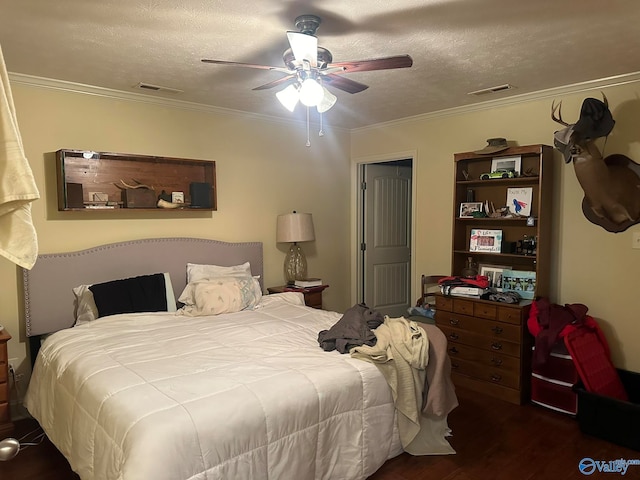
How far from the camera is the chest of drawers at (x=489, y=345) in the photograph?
11.2ft

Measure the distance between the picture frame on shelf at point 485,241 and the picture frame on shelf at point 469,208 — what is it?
17 centimetres

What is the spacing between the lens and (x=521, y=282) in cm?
370

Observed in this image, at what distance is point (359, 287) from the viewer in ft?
17.4

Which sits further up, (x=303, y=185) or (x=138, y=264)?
(x=303, y=185)

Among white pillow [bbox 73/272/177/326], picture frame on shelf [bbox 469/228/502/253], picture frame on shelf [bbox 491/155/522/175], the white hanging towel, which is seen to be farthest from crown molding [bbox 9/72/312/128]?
the white hanging towel

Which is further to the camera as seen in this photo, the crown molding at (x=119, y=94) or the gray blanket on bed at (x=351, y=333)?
the crown molding at (x=119, y=94)

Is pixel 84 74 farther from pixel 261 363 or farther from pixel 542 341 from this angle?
pixel 542 341

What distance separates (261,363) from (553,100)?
3055 millimetres

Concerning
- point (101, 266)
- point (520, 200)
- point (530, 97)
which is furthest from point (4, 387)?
point (530, 97)

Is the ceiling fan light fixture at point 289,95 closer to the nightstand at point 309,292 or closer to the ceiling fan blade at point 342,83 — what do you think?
the ceiling fan blade at point 342,83

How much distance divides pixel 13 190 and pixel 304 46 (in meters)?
1.61

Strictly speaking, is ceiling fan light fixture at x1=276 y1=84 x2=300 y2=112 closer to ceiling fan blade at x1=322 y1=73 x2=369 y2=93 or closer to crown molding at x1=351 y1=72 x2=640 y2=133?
ceiling fan blade at x1=322 y1=73 x2=369 y2=93

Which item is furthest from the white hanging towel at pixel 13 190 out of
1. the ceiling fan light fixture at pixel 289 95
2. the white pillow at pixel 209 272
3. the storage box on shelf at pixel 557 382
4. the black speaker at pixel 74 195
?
the storage box on shelf at pixel 557 382

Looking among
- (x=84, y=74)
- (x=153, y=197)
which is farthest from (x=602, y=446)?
(x=84, y=74)
